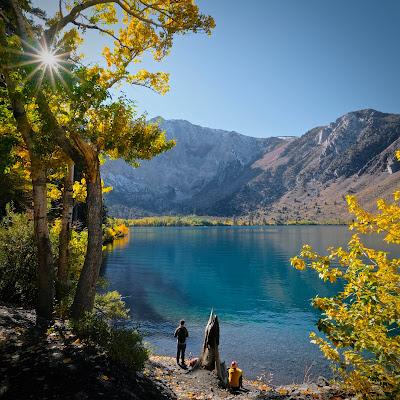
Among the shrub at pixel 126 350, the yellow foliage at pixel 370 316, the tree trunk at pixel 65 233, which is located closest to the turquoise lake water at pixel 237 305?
the tree trunk at pixel 65 233

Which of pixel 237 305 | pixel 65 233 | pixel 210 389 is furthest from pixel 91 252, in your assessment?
pixel 237 305

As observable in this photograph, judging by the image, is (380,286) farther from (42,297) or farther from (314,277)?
(314,277)

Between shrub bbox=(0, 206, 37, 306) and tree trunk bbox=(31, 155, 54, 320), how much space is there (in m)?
6.40

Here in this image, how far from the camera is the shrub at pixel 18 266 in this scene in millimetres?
17734

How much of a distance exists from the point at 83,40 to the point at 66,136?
5368 millimetres

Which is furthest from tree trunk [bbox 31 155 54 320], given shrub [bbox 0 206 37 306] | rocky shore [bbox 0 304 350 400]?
shrub [bbox 0 206 37 306]

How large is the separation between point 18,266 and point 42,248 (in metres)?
7.08

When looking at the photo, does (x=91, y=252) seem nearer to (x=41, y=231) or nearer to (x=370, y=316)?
(x=41, y=231)

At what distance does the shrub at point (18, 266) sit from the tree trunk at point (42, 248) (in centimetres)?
640

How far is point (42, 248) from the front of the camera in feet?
39.6

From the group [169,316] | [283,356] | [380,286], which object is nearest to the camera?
[380,286]

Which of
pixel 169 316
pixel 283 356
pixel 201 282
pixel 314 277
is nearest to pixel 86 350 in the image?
pixel 283 356

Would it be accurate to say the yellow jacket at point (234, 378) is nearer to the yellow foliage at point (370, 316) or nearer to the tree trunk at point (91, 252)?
the tree trunk at point (91, 252)

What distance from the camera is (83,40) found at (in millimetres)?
15242
